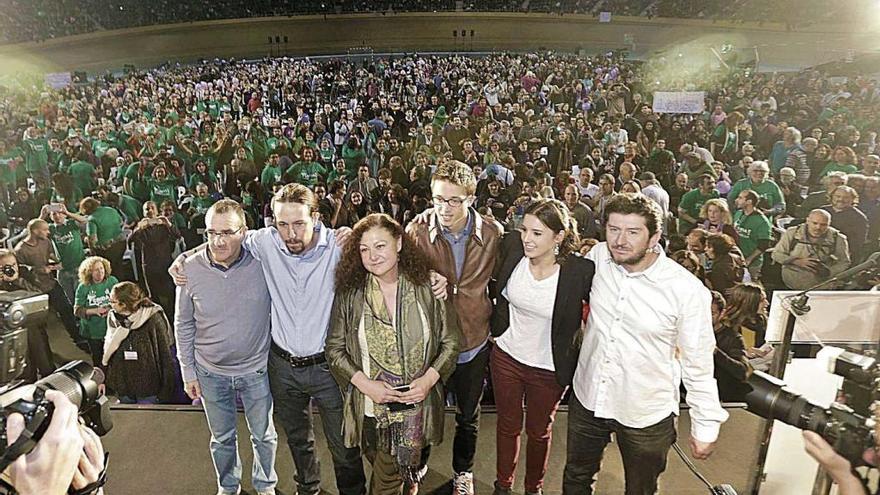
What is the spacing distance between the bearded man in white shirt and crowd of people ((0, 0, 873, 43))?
405 cm

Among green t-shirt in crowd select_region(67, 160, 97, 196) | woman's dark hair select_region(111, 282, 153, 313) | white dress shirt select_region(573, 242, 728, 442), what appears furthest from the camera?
green t-shirt in crowd select_region(67, 160, 97, 196)

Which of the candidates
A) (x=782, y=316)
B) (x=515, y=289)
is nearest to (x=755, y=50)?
(x=782, y=316)

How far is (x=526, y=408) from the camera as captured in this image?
2.13m

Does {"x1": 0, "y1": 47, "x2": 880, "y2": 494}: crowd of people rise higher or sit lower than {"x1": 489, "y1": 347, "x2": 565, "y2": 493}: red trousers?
higher

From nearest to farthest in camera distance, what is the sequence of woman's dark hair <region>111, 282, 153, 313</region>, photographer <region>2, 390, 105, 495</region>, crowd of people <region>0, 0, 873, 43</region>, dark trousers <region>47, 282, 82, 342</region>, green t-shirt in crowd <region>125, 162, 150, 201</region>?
1. photographer <region>2, 390, 105, 495</region>
2. woman's dark hair <region>111, 282, 153, 313</region>
3. dark trousers <region>47, 282, 82, 342</region>
4. crowd of people <region>0, 0, 873, 43</region>
5. green t-shirt in crowd <region>125, 162, 150, 201</region>

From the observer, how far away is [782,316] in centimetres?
214

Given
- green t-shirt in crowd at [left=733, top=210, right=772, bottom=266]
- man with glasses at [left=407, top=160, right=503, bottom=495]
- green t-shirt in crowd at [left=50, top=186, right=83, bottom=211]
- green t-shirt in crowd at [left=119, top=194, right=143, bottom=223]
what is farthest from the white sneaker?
green t-shirt in crowd at [left=50, top=186, right=83, bottom=211]

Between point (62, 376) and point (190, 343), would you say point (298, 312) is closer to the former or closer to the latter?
point (190, 343)

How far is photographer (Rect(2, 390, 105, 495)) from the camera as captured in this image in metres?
0.85

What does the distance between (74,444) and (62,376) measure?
0.45 meters

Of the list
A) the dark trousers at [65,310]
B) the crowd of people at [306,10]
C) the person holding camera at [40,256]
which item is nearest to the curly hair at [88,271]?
the person holding camera at [40,256]

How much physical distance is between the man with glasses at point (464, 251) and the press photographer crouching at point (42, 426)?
1.24m

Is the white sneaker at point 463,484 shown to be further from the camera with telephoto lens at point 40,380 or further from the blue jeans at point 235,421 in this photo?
the camera with telephoto lens at point 40,380

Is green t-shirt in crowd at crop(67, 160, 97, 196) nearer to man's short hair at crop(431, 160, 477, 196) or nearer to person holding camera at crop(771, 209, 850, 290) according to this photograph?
man's short hair at crop(431, 160, 477, 196)
